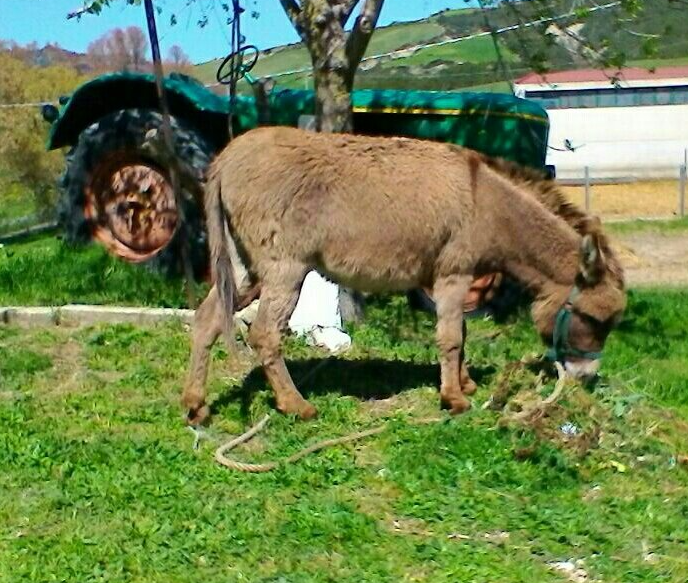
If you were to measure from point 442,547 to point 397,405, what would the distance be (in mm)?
1990

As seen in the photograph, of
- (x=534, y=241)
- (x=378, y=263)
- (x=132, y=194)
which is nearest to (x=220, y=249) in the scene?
(x=378, y=263)

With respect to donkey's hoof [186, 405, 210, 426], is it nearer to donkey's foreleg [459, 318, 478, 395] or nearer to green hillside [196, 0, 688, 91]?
donkey's foreleg [459, 318, 478, 395]

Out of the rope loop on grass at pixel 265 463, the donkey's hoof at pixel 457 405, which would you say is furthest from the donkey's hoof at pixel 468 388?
the rope loop on grass at pixel 265 463

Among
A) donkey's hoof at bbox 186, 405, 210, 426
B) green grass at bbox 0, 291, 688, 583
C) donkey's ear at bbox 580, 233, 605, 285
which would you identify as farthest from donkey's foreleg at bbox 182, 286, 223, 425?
donkey's ear at bbox 580, 233, 605, 285

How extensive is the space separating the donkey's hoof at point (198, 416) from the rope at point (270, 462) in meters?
0.31

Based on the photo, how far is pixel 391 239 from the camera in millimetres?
6188

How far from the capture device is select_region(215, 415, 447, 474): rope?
5262 millimetres

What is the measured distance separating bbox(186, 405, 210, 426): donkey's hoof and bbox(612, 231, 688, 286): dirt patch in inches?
264

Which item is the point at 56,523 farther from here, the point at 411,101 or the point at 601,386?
the point at 411,101

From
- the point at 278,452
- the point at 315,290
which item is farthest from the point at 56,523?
the point at 315,290

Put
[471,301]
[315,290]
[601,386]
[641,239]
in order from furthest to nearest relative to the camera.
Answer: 1. [641,239]
2. [471,301]
3. [315,290]
4. [601,386]

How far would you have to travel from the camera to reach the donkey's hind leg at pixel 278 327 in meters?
6.01

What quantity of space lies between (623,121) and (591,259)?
25.9 metres

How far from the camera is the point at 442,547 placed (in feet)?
14.5
